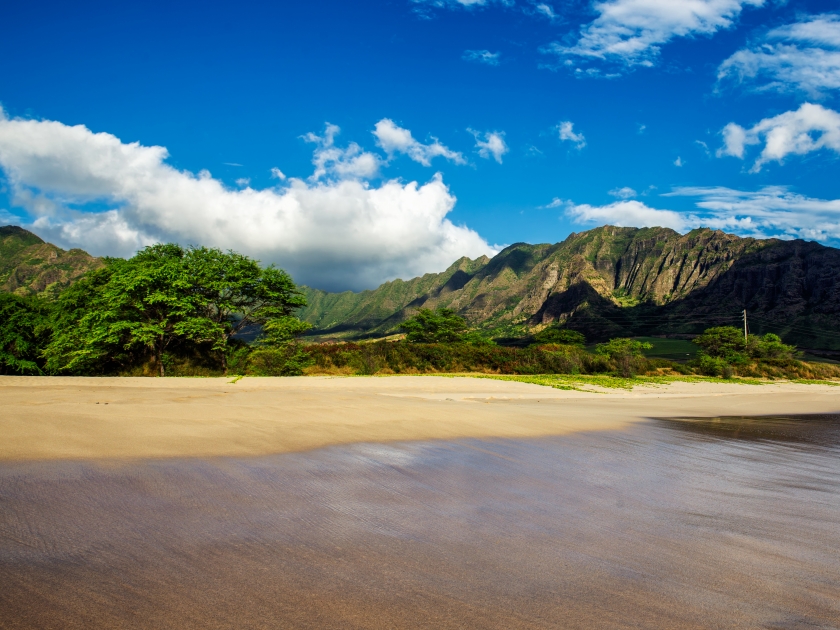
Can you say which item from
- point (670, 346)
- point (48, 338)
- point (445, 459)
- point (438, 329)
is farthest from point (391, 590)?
point (670, 346)

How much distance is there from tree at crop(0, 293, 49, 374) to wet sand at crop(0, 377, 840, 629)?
18128 mm

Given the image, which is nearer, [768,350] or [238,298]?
[238,298]

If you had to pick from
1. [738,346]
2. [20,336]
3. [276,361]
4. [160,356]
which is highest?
[738,346]

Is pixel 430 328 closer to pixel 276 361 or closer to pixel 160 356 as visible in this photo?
Result: pixel 276 361

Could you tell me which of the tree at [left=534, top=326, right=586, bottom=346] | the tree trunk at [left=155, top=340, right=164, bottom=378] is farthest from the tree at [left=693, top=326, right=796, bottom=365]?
the tree trunk at [left=155, top=340, right=164, bottom=378]

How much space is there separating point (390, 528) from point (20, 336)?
88.9ft

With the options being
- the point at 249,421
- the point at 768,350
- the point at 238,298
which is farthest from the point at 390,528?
the point at 768,350

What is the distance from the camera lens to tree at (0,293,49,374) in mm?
22438

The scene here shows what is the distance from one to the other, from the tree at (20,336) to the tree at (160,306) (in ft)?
3.10

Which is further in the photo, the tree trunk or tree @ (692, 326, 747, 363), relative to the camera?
tree @ (692, 326, 747, 363)

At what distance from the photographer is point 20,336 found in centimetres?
2314

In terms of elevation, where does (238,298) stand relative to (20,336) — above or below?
above

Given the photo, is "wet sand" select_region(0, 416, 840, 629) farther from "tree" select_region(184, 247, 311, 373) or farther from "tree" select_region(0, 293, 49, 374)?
"tree" select_region(0, 293, 49, 374)

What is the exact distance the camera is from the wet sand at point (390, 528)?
2.63 meters
